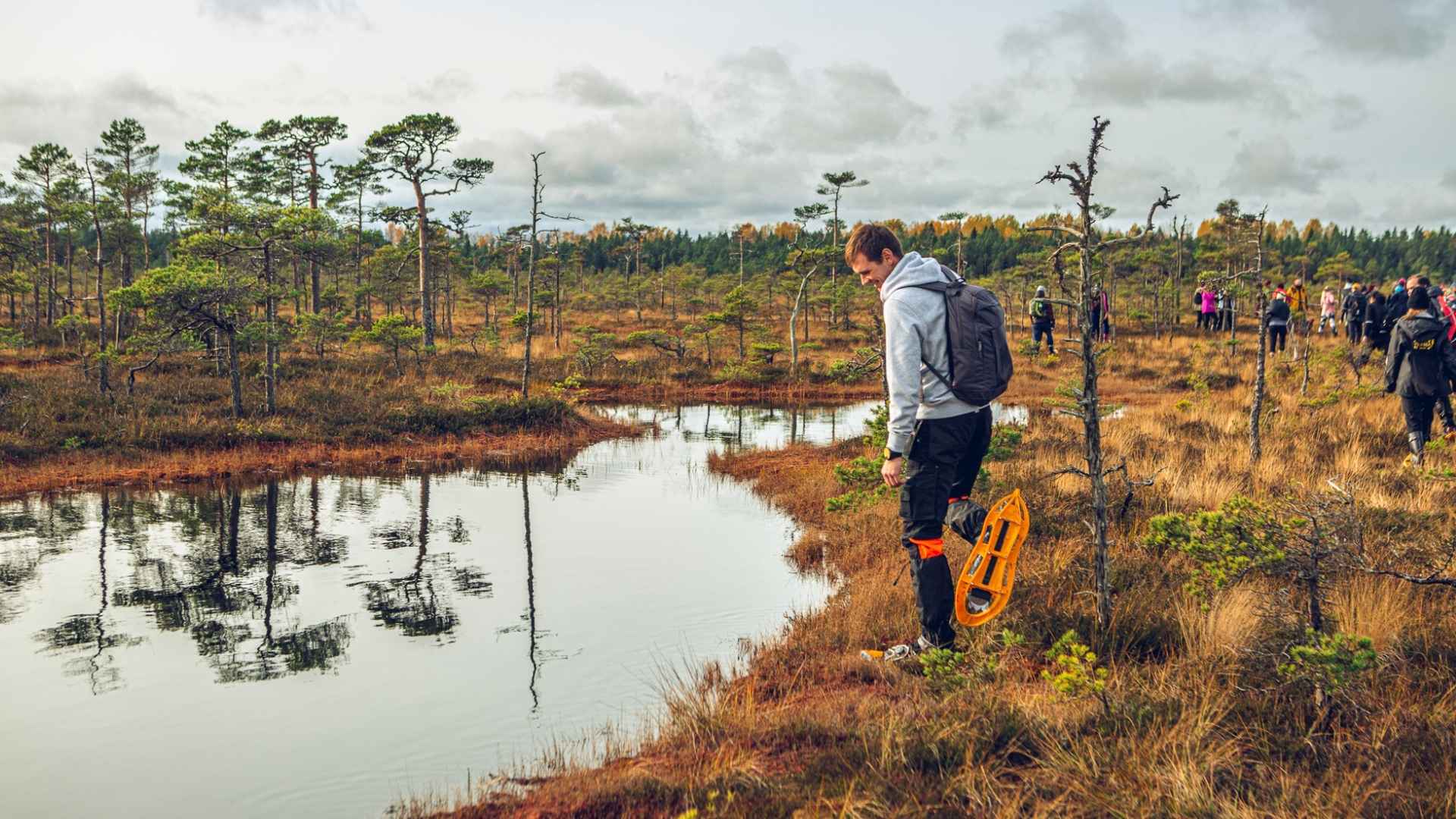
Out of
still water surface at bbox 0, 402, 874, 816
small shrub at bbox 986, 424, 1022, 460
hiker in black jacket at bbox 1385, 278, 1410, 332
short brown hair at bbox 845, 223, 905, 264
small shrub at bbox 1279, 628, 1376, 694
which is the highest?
hiker in black jacket at bbox 1385, 278, 1410, 332

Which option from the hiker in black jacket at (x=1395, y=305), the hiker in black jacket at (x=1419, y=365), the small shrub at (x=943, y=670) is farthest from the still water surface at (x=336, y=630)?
the hiker in black jacket at (x=1395, y=305)

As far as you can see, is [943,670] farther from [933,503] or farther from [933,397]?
[933,397]

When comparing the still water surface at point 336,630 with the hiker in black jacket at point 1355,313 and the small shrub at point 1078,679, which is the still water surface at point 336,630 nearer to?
the small shrub at point 1078,679

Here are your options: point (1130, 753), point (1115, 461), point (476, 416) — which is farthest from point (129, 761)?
point (476, 416)

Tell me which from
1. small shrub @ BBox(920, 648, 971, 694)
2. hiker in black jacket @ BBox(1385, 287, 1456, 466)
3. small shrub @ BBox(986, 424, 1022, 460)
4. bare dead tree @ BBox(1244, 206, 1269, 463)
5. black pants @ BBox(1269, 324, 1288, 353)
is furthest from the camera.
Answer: black pants @ BBox(1269, 324, 1288, 353)

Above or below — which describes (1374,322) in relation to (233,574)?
above

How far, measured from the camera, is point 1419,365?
9.39 meters

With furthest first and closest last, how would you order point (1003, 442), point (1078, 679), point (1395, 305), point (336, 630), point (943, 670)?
point (1395, 305) → point (1003, 442) → point (336, 630) → point (943, 670) → point (1078, 679)

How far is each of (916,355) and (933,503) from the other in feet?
2.80

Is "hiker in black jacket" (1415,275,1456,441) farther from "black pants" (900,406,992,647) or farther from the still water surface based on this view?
"black pants" (900,406,992,647)

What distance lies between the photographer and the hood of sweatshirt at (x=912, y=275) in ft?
15.8

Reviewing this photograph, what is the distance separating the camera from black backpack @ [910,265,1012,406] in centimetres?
470

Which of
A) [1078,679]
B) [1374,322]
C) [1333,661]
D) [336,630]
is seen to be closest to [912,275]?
[1078,679]

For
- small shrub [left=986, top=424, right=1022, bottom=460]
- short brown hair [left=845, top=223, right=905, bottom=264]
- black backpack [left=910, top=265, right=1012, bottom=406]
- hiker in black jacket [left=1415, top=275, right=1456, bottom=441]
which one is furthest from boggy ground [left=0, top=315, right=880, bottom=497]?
hiker in black jacket [left=1415, top=275, right=1456, bottom=441]
